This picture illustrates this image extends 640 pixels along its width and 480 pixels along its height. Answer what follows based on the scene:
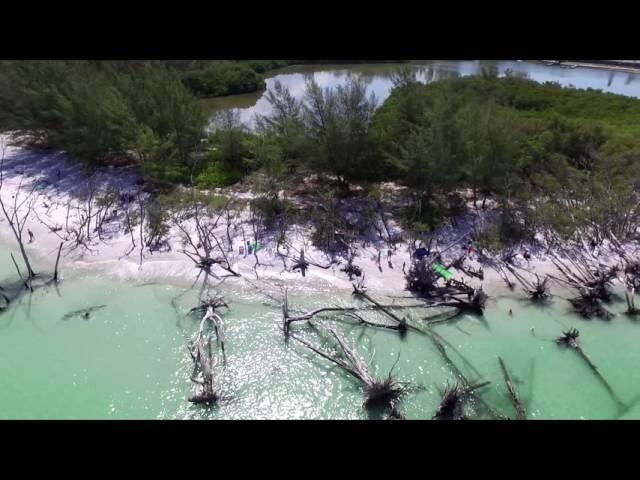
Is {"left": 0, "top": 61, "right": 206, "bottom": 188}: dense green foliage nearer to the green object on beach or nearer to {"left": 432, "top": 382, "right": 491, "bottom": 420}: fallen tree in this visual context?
the green object on beach

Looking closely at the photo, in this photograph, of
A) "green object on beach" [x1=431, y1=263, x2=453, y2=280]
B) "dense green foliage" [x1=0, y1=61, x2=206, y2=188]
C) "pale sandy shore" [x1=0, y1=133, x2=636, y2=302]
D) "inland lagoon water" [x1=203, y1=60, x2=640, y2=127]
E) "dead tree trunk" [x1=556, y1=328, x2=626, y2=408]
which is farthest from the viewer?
"inland lagoon water" [x1=203, y1=60, x2=640, y2=127]

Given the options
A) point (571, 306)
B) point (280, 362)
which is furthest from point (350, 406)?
point (571, 306)

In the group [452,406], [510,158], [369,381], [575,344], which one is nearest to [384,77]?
[510,158]

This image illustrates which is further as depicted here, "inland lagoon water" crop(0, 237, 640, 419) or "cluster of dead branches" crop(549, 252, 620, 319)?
"cluster of dead branches" crop(549, 252, 620, 319)

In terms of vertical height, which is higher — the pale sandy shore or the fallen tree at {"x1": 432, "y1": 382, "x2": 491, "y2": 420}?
the pale sandy shore

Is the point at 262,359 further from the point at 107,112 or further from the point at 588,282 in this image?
the point at 107,112

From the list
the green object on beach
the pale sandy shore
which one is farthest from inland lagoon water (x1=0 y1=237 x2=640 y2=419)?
the green object on beach
